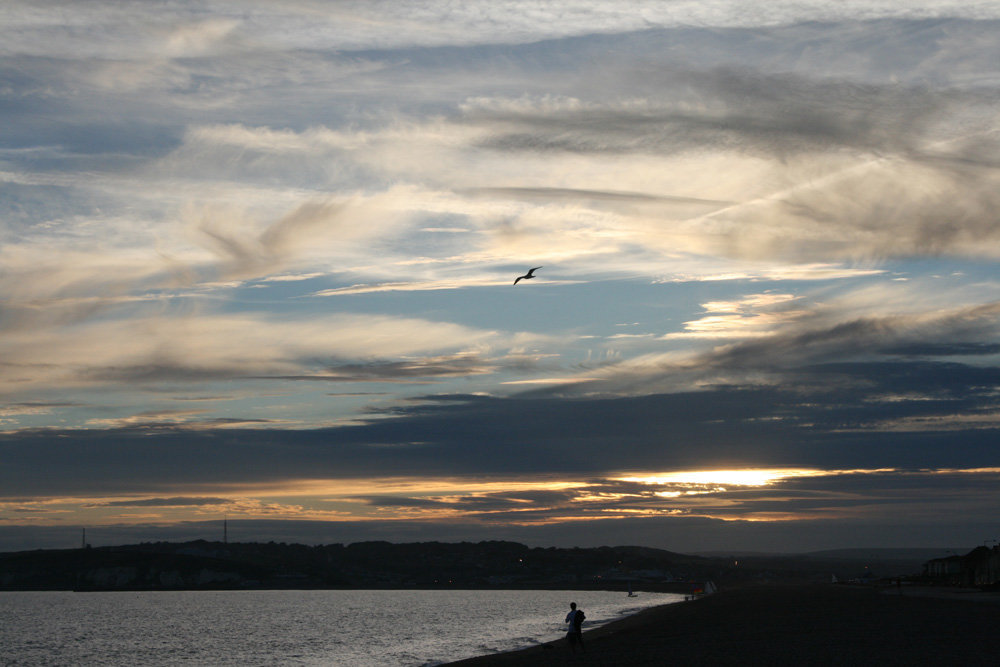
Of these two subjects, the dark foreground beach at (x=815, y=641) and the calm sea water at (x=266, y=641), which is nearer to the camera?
the dark foreground beach at (x=815, y=641)

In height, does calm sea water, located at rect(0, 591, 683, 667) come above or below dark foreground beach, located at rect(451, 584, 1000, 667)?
below

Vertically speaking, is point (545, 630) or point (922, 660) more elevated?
point (922, 660)

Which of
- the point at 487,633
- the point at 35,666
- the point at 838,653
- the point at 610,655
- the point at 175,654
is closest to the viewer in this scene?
the point at 838,653

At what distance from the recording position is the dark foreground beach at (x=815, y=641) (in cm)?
3853

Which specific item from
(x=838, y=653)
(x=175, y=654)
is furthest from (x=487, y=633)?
(x=838, y=653)

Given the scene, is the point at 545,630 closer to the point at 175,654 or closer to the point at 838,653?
the point at 175,654

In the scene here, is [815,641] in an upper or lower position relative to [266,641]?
upper

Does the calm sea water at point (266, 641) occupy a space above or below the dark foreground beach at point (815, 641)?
below

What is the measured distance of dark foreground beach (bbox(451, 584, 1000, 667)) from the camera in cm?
3853

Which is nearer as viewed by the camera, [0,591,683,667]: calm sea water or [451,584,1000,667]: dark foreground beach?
[451,584,1000,667]: dark foreground beach

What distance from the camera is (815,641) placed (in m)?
46.9

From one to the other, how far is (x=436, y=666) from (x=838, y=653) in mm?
29843

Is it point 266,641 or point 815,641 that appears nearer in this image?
point 815,641

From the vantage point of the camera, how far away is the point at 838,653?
4025 cm
